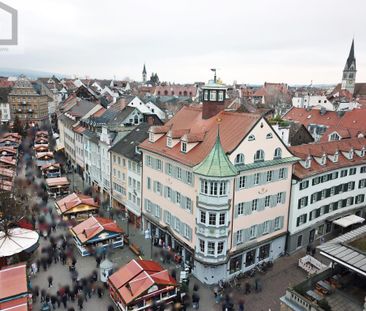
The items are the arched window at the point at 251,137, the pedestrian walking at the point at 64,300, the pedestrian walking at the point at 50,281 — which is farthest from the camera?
the arched window at the point at 251,137

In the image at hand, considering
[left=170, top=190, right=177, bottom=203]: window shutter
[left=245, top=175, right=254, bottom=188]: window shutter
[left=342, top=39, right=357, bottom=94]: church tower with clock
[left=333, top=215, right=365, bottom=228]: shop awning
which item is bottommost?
[left=333, top=215, right=365, bottom=228]: shop awning

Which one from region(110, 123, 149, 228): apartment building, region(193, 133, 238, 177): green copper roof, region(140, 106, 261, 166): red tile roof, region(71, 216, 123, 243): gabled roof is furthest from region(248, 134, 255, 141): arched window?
region(71, 216, 123, 243): gabled roof

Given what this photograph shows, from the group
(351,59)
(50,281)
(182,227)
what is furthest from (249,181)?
(351,59)

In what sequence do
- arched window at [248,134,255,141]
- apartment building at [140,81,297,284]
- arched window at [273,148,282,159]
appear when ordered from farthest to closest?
arched window at [273,148,282,159], arched window at [248,134,255,141], apartment building at [140,81,297,284]

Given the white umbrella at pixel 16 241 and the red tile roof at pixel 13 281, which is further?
the white umbrella at pixel 16 241

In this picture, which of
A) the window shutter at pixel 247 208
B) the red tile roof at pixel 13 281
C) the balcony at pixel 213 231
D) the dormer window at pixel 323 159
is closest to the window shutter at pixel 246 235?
the window shutter at pixel 247 208

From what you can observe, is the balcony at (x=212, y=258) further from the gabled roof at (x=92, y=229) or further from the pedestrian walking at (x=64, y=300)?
the pedestrian walking at (x=64, y=300)

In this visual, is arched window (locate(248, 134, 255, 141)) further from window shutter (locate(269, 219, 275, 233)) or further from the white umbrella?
the white umbrella
